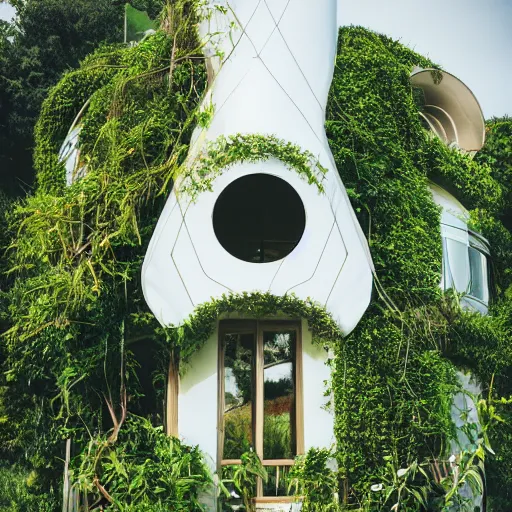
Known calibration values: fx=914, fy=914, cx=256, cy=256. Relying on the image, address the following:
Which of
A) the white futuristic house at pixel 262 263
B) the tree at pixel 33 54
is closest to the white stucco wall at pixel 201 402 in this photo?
the white futuristic house at pixel 262 263

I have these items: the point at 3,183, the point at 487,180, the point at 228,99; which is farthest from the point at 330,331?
the point at 3,183

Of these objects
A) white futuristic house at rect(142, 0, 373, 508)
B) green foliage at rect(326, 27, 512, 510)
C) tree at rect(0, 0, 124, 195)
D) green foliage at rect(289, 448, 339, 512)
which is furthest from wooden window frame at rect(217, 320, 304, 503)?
tree at rect(0, 0, 124, 195)

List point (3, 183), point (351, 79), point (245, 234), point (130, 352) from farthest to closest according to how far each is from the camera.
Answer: point (3, 183), point (245, 234), point (351, 79), point (130, 352)

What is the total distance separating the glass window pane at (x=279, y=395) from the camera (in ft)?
42.8

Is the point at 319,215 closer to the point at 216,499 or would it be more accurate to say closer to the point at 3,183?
the point at 216,499

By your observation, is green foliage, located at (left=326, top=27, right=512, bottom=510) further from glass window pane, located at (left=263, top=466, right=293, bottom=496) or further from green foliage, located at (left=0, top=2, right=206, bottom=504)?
green foliage, located at (left=0, top=2, right=206, bottom=504)

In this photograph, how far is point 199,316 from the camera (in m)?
12.6

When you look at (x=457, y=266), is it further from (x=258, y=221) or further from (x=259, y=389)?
(x=259, y=389)

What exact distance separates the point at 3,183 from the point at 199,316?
15.2 metres

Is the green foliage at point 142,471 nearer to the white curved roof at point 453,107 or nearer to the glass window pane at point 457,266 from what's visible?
the glass window pane at point 457,266

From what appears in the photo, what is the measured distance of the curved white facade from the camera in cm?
1276

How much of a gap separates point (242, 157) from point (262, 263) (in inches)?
60.1

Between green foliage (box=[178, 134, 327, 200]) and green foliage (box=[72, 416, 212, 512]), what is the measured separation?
3.47m

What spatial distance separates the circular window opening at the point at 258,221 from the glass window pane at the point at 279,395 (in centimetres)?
241
